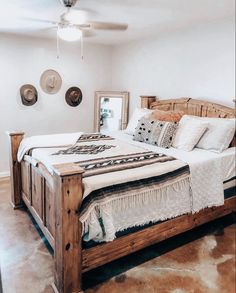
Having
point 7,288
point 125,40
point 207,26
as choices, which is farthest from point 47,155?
point 125,40

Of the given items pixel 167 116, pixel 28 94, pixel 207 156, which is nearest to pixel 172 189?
pixel 207 156

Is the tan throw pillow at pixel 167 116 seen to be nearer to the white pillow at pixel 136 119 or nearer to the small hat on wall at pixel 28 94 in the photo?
the white pillow at pixel 136 119

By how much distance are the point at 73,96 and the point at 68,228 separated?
11.3ft

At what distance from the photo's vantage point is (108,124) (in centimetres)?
503

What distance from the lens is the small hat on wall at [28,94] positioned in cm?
436

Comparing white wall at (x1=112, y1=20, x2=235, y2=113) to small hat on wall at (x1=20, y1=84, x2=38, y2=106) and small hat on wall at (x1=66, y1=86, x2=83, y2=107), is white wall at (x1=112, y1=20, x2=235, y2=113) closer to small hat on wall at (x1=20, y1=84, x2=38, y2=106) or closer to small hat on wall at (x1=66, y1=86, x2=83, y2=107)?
small hat on wall at (x1=66, y1=86, x2=83, y2=107)

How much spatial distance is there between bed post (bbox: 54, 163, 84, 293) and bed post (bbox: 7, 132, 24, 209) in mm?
1465

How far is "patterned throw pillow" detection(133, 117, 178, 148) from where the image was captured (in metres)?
3.01

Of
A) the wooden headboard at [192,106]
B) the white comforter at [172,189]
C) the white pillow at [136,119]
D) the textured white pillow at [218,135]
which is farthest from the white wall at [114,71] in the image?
the white comforter at [172,189]

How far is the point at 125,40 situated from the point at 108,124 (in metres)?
1.49

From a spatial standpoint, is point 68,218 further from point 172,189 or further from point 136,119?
point 136,119

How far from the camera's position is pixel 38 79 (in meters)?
4.48

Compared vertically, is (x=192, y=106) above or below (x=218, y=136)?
above

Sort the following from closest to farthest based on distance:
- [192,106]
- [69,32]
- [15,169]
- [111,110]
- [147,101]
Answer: [69,32]
[15,169]
[192,106]
[147,101]
[111,110]
